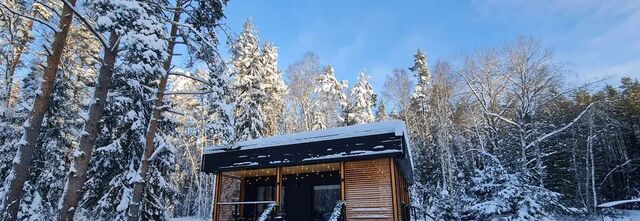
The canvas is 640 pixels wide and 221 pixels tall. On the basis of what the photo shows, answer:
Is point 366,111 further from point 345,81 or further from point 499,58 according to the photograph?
point 499,58

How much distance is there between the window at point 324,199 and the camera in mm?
12805

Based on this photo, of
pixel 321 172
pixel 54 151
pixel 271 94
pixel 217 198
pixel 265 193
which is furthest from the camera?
pixel 271 94

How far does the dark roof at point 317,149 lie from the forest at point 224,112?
120 centimetres

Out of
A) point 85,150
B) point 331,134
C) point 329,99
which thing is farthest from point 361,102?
point 85,150

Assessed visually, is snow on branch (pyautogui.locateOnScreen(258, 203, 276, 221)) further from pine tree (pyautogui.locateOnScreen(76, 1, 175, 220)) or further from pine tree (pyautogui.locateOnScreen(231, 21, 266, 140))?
pine tree (pyautogui.locateOnScreen(231, 21, 266, 140))

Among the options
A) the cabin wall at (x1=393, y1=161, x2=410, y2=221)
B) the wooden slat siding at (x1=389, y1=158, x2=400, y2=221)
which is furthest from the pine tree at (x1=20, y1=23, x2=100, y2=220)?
the cabin wall at (x1=393, y1=161, x2=410, y2=221)

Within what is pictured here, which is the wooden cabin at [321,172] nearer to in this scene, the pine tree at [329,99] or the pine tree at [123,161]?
the pine tree at [123,161]

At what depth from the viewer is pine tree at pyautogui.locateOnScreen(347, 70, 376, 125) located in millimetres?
27562

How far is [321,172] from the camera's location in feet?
43.2

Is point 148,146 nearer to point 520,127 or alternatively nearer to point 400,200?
point 400,200

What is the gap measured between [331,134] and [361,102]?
17.8 meters

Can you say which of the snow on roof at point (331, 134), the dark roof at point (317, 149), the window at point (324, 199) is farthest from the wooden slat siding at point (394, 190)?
the window at point (324, 199)

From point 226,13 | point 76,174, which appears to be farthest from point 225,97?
point 76,174

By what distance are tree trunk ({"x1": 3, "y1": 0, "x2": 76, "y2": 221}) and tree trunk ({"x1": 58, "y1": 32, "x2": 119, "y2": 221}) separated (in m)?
0.74
